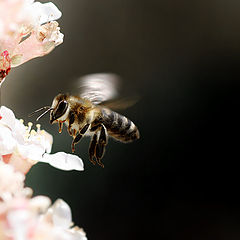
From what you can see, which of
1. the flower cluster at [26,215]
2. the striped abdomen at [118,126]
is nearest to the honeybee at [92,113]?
the striped abdomen at [118,126]

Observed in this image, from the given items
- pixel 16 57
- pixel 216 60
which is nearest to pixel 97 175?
pixel 216 60

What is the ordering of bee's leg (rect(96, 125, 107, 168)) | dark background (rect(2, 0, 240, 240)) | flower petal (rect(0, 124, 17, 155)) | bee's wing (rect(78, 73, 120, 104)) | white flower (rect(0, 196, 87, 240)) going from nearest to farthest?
white flower (rect(0, 196, 87, 240)), flower petal (rect(0, 124, 17, 155)), bee's wing (rect(78, 73, 120, 104)), bee's leg (rect(96, 125, 107, 168)), dark background (rect(2, 0, 240, 240))

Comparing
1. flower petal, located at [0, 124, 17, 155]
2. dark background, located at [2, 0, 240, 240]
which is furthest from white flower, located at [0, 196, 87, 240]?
dark background, located at [2, 0, 240, 240]

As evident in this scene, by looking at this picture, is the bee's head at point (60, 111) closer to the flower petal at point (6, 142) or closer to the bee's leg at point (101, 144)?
the bee's leg at point (101, 144)

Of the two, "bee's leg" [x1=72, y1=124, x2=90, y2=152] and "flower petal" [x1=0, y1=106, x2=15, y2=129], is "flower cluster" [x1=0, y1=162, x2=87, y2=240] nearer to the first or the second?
"flower petal" [x1=0, y1=106, x2=15, y2=129]

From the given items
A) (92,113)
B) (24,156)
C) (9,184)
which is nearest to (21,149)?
(24,156)

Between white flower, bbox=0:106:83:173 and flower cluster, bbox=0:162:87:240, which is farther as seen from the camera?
white flower, bbox=0:106:83:173
